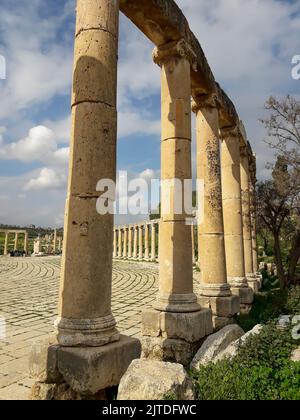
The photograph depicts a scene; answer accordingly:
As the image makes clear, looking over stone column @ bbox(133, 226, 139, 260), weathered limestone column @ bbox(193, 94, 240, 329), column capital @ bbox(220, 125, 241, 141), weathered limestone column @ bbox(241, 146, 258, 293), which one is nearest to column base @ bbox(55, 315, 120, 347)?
weathered limestone column @ bbox(193, 94, 240, 329)

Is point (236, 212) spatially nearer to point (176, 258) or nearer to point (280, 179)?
point (280, 179)

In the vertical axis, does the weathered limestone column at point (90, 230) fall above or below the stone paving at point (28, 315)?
above

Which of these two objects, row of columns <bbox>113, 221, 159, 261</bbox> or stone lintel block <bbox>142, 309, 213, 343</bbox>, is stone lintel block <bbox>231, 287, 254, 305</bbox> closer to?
stone lintel block <bbox>142, 309, 213, 343</bbox>

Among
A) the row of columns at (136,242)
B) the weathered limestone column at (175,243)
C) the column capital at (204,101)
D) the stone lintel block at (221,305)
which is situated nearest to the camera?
the weathered limestone column at (175,243)

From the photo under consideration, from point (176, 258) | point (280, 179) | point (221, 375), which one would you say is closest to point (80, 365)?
point (221, 375)

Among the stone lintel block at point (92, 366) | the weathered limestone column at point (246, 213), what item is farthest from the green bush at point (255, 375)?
the weathered limestone column at point (246, 213)

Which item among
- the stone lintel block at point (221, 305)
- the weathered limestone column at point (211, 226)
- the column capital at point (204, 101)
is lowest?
the stone lintel block at point (221, 305)

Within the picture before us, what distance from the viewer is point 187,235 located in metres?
7.37

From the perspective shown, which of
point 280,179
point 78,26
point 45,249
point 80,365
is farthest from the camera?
point 45,249

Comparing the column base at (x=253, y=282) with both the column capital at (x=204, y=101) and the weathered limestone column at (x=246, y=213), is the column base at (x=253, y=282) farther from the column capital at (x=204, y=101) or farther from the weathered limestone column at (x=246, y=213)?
the column capital at (x=204, y=101)

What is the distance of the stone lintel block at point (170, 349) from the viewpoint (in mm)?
6424

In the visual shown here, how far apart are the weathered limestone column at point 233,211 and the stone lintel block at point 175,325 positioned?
5187 millimetres

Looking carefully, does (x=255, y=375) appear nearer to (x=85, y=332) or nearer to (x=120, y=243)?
(x=85, y=332)
